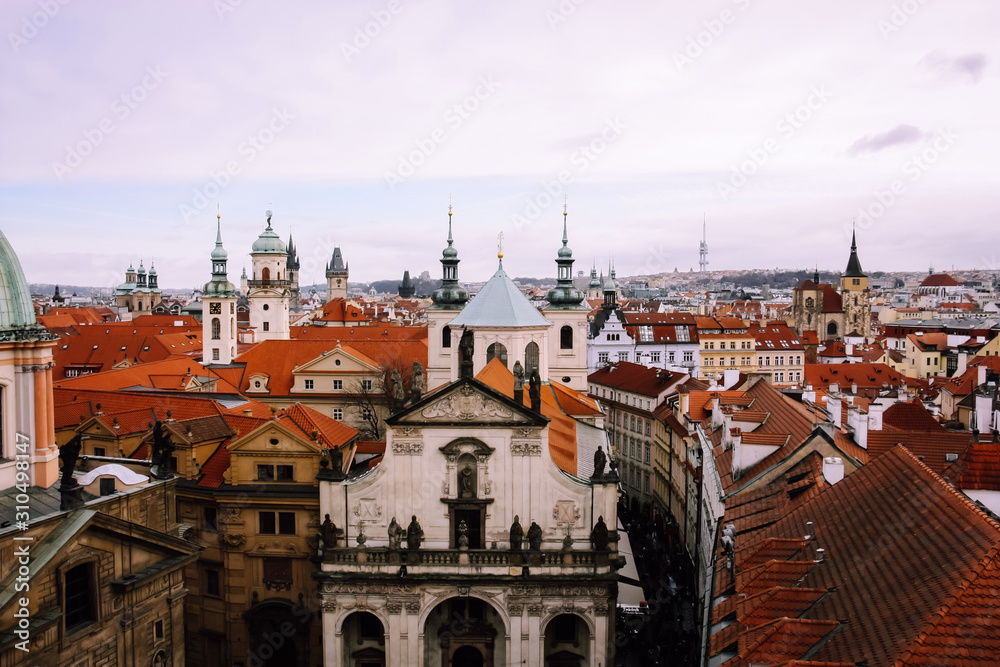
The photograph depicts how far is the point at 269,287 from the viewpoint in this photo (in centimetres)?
8519

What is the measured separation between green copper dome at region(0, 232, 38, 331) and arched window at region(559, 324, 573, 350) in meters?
43.7

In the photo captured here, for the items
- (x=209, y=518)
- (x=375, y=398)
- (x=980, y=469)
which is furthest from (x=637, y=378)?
(x=980, y=469)

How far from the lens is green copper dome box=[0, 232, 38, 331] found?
22047mm

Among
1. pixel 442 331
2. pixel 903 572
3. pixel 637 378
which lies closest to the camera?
pixel 903 572

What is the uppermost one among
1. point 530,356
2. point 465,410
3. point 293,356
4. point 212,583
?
point 530,356

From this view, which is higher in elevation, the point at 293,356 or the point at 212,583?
→ the point at 293,356

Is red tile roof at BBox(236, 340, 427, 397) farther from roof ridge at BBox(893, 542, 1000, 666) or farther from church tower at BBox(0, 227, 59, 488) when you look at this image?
roof ridge at BBox(893, 542, 1000, 666)

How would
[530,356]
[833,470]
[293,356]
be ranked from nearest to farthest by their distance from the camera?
[833,470]
[530,356]
[293,356]

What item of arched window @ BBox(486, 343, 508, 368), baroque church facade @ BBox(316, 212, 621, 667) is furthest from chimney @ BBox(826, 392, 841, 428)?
arched window @ BBox(486, 343, 508, 368)

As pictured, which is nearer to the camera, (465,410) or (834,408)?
(465,410)

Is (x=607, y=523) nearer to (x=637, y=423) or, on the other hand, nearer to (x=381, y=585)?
(x=381, y=585)

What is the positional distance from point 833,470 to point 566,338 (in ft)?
125

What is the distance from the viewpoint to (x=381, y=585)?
29922 mm

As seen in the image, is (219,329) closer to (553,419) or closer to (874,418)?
(553,419)
